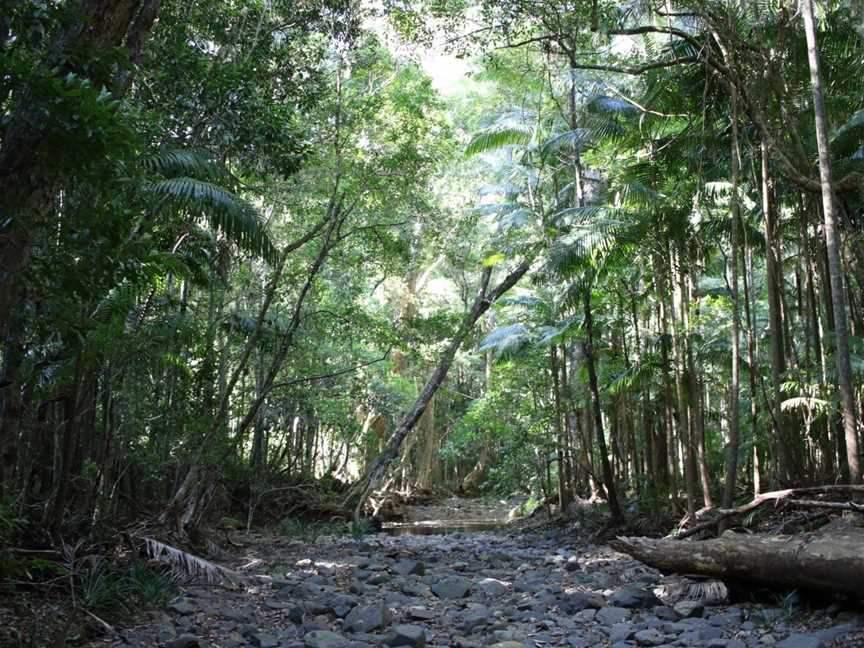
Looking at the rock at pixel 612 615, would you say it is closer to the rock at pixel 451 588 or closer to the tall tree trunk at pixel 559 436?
the rock at pixel 451 588

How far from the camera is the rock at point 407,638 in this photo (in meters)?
5.45

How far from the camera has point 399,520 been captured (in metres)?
20.9

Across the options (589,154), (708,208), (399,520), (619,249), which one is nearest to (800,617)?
(619,249)

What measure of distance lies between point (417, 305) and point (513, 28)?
588 inches

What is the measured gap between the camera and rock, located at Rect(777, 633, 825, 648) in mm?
4711

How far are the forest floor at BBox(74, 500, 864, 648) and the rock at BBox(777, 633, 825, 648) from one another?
14 mm

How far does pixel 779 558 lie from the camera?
565cm

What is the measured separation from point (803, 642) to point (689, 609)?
1.53 meters

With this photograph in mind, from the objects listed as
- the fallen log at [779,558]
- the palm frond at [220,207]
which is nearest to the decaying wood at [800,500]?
the fallen log at [779,558]

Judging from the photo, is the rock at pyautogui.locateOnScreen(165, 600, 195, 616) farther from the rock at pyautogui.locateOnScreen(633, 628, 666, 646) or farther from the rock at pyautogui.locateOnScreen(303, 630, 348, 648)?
the rock at pyautogui.locateOnScreen(633, 628, 666, 646)

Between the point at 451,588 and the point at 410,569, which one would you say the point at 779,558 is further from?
the point at 410,569

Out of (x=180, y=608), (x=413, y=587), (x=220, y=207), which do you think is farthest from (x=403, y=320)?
(x=180, y=608)

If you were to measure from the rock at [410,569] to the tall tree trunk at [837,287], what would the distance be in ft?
17.0

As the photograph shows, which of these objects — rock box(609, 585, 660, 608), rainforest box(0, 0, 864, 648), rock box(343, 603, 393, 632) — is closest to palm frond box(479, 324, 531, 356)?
rainforest box(0, 0, 864, 648)
